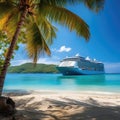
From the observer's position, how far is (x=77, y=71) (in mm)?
73750

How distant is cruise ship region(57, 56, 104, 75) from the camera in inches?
2894

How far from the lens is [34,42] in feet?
36.3

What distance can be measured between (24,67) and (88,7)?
14321 centimetres

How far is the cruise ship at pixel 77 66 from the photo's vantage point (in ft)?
241

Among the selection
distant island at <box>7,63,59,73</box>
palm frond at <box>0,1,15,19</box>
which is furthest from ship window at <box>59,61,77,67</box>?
palm frond at <box>0,1,15,19</box>

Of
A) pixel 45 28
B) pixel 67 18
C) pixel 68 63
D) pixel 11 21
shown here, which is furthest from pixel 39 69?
pixel 67 18

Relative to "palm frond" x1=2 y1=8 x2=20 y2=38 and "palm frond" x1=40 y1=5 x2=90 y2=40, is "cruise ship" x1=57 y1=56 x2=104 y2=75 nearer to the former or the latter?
"palm frond" x1=2 y1=8 x2=20 y2=38

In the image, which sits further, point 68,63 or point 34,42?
point 68,63

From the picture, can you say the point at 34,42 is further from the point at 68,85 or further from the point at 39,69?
the point at 39,69

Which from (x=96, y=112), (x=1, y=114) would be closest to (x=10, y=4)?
(x=1, y=114)

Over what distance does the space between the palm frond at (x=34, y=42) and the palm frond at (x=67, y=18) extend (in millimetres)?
1643

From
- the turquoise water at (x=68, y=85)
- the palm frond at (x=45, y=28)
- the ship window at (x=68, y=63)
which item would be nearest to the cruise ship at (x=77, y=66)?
the ship window at (x=68, y=63)

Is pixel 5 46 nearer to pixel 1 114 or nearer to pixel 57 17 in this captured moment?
pixel 57 17

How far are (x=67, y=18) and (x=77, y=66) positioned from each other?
215 ft
